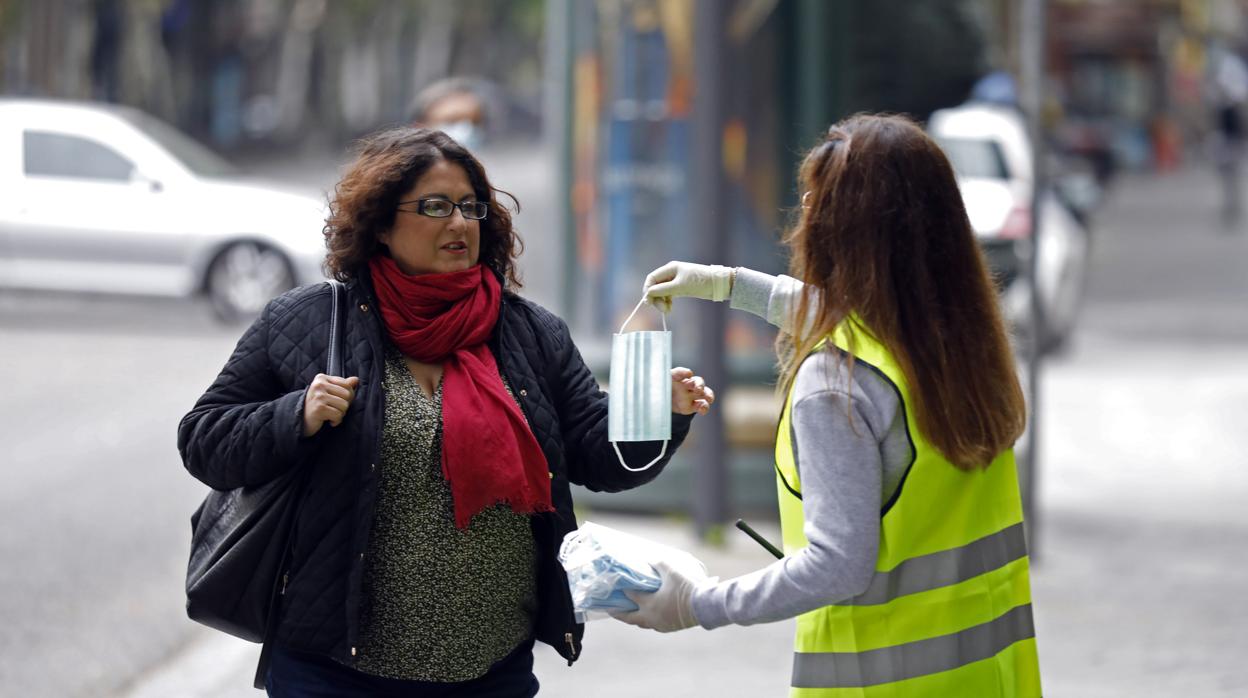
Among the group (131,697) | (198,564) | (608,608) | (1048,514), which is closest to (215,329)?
(131,697)

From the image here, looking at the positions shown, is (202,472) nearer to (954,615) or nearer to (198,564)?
(198,564)

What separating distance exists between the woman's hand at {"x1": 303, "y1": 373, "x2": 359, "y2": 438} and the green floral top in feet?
0.46

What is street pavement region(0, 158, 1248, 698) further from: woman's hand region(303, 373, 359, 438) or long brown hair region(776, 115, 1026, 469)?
long brown hair region(776, 115, 1026, 469)

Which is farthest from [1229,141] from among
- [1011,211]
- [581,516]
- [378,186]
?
[378,186]

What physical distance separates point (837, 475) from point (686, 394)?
49 centimetres

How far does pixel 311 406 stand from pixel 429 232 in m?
0.41

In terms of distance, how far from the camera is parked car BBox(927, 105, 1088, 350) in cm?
1449

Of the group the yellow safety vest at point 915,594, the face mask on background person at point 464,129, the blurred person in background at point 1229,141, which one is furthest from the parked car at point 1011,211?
the blurred person in background at point 1229,141

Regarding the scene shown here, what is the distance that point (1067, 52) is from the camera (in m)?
51.6

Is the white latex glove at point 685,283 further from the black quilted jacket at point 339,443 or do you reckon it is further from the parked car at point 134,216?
the parked car at point 134,216

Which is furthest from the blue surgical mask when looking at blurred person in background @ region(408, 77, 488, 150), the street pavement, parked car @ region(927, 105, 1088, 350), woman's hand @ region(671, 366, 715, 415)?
parked car @ region(927, 105, 1088, 350)

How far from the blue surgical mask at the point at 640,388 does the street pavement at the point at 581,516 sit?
102 inches

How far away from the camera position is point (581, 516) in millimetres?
8703

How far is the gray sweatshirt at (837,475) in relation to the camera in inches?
109
